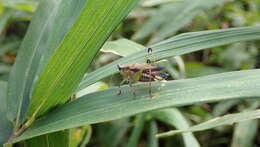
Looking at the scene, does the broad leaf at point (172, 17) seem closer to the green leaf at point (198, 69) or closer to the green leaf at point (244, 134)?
the green leaf at point (198, 69)

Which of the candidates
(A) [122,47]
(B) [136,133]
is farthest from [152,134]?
(A) [122,47]

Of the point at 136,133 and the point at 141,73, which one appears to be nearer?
the point at 141,73

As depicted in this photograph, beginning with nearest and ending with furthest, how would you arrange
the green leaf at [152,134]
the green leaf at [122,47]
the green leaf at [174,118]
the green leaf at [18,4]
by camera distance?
1. the green leaf at [122,47]
2. the green leaf at [174,118]
3. the green leaf at [152,134]
4. the green leaf at [18,4]

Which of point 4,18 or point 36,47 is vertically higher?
point 4,18

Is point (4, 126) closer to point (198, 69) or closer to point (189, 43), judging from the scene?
point (189, 43)

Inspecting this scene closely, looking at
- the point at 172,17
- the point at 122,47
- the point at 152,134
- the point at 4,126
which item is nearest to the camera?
the point at 4,126

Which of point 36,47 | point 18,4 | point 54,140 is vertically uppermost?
point 18,4

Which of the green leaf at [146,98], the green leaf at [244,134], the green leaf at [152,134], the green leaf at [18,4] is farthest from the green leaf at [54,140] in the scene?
the green leaf at [244,134]
